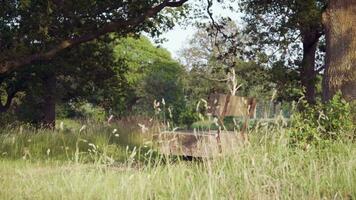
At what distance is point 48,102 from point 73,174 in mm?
17355

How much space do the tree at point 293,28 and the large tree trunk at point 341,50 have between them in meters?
6.23

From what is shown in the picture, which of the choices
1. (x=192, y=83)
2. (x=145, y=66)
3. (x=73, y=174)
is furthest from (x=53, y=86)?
(x=192, y=83)

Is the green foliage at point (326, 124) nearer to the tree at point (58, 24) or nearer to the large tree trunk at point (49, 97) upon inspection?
the tree at point (58, 24)

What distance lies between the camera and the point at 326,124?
7238mm

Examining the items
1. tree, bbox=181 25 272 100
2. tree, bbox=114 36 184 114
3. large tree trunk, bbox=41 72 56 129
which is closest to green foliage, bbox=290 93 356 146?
large tree trunk, bbox=41 72 56 129

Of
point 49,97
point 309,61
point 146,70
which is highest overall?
point 146,70

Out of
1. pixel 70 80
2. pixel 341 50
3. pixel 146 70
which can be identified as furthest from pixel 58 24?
pixel 146 70

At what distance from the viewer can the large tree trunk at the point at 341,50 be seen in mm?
8531

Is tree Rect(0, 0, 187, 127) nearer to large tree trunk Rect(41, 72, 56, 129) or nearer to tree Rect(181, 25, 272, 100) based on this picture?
large tree trunk Rect(41, 72, 56, 129)

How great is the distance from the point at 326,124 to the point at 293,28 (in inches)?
593

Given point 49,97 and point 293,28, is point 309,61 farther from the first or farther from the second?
point 49,97

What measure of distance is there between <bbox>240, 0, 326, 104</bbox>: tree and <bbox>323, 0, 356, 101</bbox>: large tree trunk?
6.23 meters

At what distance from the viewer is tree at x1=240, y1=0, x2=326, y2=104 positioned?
54.1ft

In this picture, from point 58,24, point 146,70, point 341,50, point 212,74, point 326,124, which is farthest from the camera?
point 146,70
